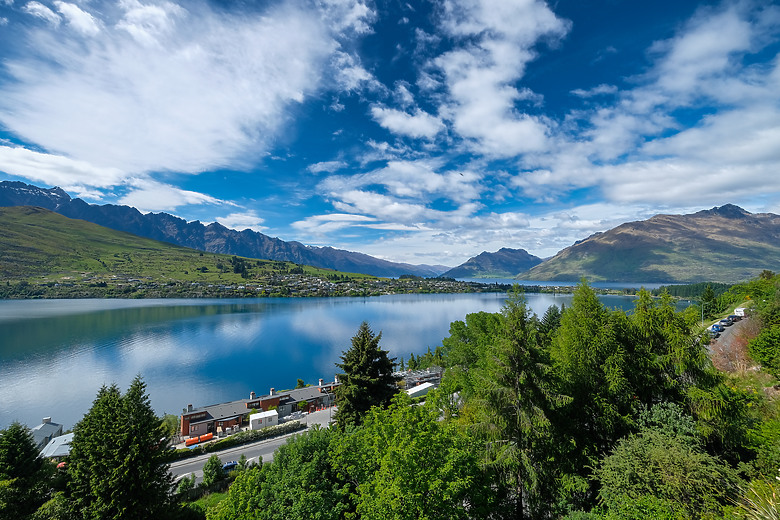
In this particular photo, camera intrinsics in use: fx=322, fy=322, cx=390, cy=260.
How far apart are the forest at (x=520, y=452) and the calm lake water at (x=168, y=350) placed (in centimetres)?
3907

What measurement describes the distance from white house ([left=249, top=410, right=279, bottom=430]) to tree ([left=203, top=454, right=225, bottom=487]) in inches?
513

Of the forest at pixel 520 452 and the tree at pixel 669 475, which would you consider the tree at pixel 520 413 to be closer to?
the forest at pixel 520 452

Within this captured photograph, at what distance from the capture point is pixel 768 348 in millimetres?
20750

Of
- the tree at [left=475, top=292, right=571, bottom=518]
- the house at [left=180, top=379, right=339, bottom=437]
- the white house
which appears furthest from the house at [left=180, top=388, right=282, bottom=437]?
the tree at [left=475, top=292, right=571, bottom=518]

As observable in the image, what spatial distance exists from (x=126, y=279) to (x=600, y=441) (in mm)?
228722

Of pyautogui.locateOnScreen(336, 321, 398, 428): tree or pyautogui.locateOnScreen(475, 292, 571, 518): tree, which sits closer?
pyautogui.locateOnScreen(475, 292, 571, 518): tree

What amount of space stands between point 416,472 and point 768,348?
26196 mm

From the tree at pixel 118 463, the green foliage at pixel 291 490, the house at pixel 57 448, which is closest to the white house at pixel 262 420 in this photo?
the house at pixel 57 448

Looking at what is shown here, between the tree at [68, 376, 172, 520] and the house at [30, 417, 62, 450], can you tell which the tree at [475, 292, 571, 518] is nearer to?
the tree at [68, 376, 172, 520]

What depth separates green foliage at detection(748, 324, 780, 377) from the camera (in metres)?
20.0

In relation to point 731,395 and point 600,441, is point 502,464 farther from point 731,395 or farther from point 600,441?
point 731,395

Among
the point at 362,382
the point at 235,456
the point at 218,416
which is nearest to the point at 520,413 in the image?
the point at 362,382

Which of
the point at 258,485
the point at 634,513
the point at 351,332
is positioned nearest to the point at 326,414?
the point at 258,485

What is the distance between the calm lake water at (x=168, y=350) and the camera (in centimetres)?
4856
